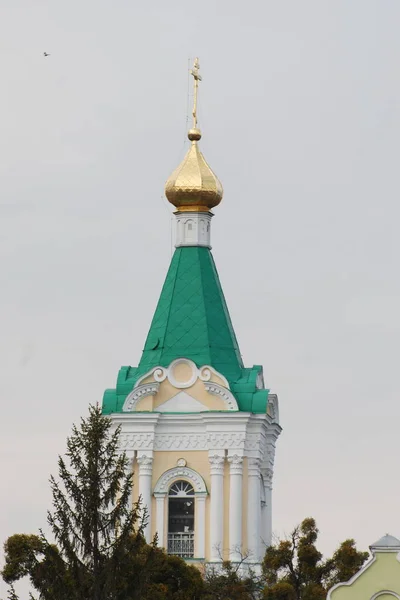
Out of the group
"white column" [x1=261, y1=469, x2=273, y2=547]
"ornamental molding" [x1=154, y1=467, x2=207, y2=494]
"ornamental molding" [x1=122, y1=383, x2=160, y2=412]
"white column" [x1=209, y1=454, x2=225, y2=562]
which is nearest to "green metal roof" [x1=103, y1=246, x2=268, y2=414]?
"ornamental molding" [x1=122, y1=383, x2=160, y2=412]

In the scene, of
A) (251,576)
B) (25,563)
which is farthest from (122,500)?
(251,576)

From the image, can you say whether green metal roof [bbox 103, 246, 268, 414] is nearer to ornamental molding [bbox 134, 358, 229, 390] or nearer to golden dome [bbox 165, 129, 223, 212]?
ornamental molding [bbox 134, 358, 229, 390]

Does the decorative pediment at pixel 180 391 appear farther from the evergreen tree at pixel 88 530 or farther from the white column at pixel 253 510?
the evergreen tree at pixel 88 530

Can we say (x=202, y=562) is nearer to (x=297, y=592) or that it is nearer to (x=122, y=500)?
(x=297, y=592)

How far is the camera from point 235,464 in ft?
182

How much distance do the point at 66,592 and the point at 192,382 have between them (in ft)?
44.6

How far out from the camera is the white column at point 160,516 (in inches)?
2175

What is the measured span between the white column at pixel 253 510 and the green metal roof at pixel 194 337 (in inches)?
48.6

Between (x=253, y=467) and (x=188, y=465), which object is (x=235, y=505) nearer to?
(x=253, y=467)

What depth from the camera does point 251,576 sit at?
52812mm

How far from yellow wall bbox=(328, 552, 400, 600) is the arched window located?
10.7 metres

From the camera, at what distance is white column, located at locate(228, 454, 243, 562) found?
54844 mm

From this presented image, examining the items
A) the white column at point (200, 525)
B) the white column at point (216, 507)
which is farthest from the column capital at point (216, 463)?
the white column at point (200, 525)

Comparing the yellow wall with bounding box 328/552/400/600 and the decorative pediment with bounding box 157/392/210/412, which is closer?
the yellow wall with bounding box 328/552/400/600
